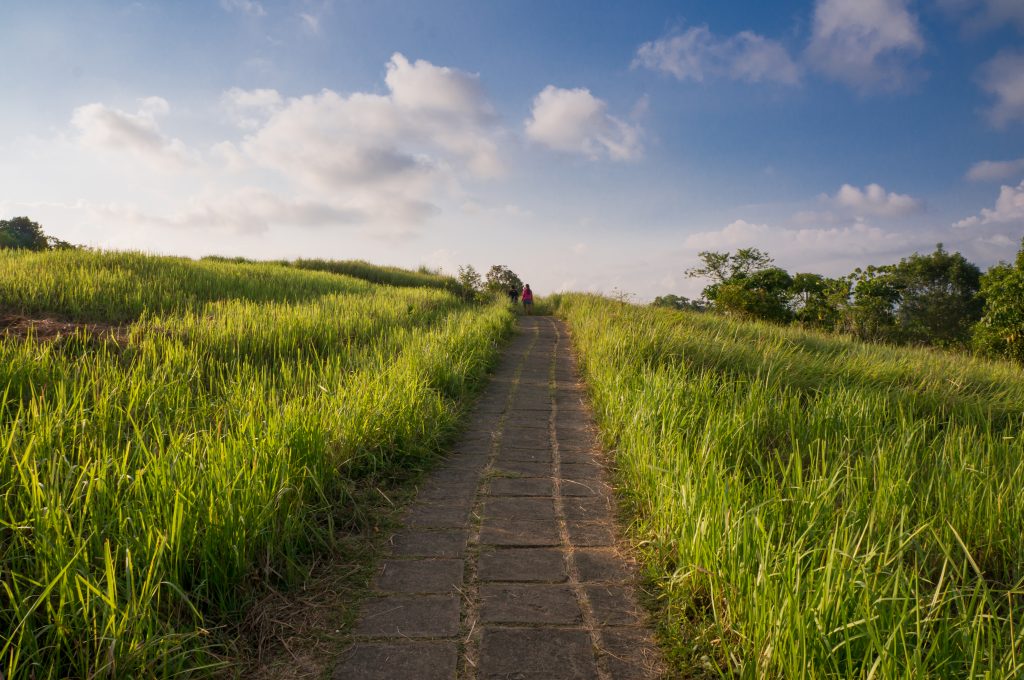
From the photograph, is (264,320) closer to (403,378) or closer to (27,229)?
(403,378)

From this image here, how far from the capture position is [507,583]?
2377 mm

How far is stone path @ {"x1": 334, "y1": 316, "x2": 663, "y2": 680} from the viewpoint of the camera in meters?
1.90

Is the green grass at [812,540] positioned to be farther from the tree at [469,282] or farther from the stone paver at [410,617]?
the tree at [469,282]

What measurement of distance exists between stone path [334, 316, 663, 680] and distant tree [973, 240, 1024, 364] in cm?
2225

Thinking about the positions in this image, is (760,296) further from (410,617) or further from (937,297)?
(410,617)

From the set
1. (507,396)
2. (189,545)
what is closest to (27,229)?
(507,396)

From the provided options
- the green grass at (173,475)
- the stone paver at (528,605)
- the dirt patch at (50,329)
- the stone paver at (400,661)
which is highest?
the dirt patch at (50,329)

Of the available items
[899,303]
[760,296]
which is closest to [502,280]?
[760,296]

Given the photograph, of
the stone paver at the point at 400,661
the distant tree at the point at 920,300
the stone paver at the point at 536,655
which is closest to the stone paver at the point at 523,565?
the stone paver at the point at 536,655

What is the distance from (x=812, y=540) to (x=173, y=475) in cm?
259

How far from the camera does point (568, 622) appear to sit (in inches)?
83.4

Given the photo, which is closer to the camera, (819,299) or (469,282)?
(469,282)

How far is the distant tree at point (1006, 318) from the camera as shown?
1886cm

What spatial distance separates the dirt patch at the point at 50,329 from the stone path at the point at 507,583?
4443mm
